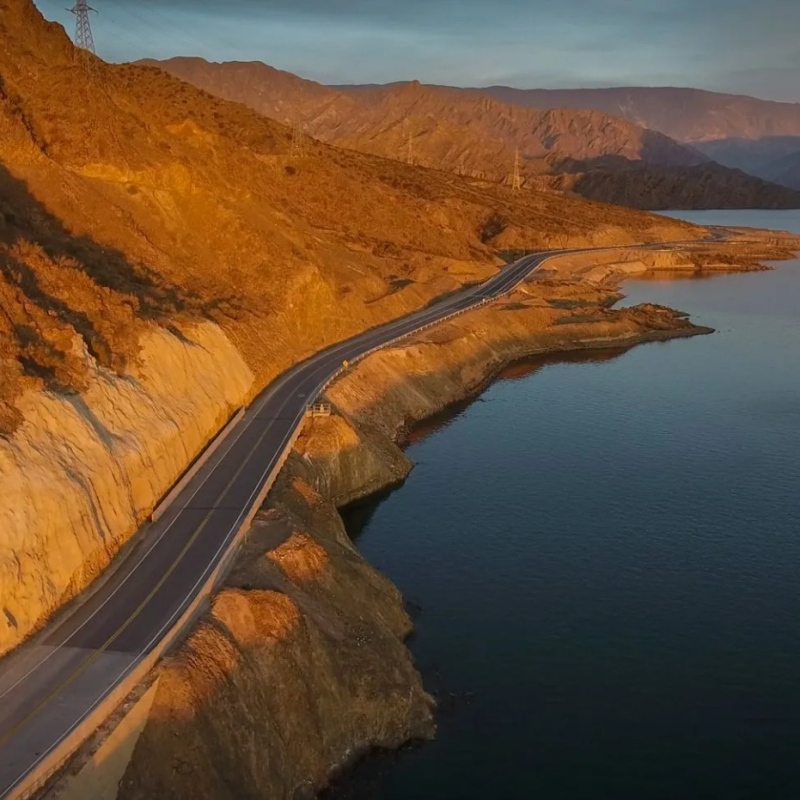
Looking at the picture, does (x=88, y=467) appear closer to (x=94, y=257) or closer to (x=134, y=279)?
(x=94, y=257)

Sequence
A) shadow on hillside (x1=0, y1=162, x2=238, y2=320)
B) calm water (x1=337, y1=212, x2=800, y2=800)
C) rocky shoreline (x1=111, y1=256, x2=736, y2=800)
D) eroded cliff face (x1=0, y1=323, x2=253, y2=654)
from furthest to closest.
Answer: shadow on hillside (x1=0, y1=162, x2=238, y2=320)
calm water (x1=337, y1=212, x2=800, y2=800)
eroded cliff face (x1=0, y1=323, x2=253, y2=654)
rocky shoreline (x1=111, y1=256, x2=736, y2=800)

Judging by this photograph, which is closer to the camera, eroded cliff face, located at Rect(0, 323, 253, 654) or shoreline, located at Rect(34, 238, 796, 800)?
shoreline, located at Rect(34, 238, 796, 800)

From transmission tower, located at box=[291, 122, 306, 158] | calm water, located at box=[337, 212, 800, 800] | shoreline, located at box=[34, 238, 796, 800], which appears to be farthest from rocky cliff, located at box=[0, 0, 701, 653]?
calm water, located at box=[337, 212, 800, 800]

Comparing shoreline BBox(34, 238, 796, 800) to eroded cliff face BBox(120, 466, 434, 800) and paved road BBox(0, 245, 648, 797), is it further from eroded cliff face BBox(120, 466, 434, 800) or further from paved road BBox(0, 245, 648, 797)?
paved road BBox(0, 245, 648, 797)

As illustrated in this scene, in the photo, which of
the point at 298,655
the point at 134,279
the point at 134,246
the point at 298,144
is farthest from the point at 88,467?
the point at 298,144

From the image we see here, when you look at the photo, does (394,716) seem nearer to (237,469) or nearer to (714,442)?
(237,469)

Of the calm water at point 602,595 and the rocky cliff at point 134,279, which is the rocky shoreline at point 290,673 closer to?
the calm water at point 602,595
